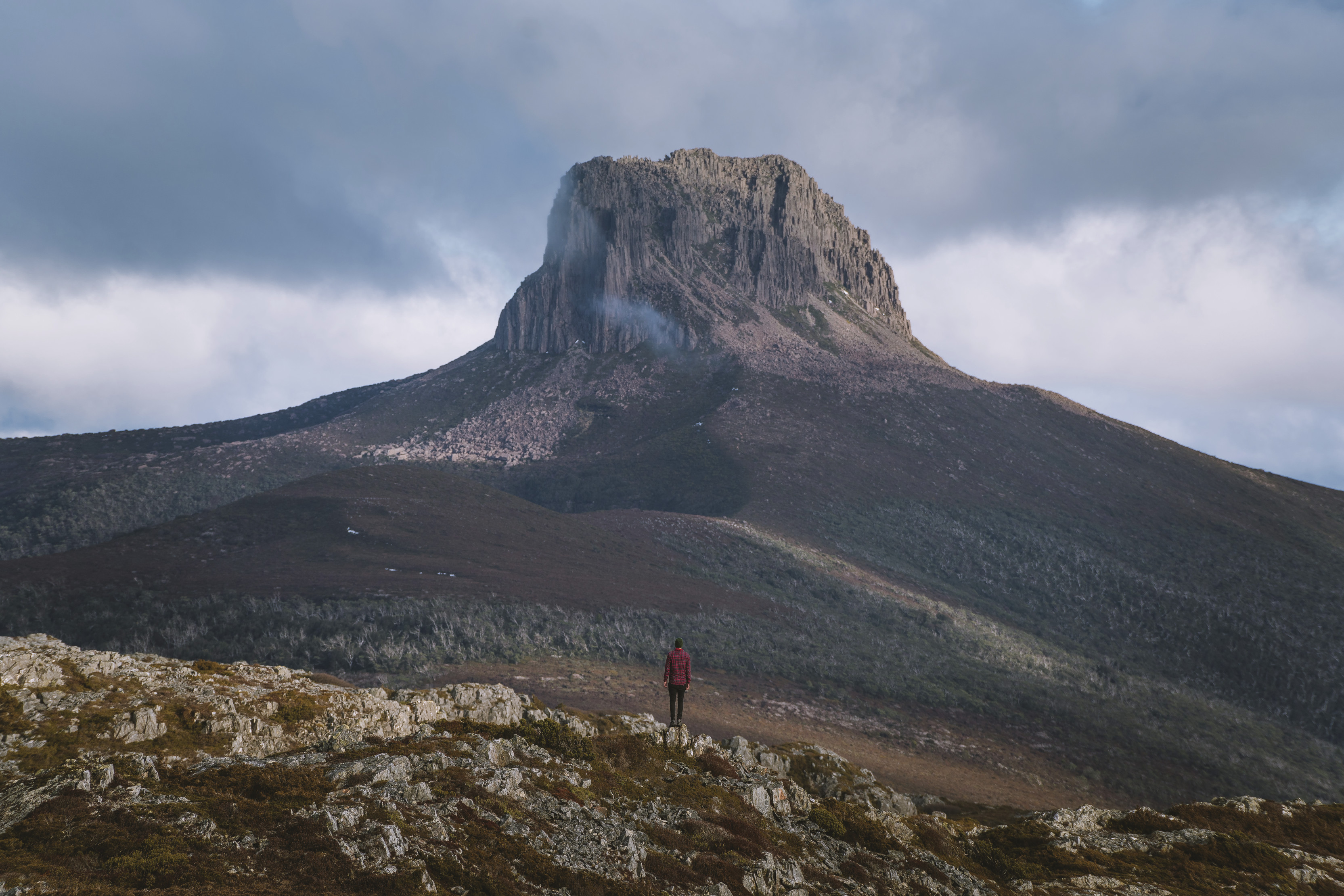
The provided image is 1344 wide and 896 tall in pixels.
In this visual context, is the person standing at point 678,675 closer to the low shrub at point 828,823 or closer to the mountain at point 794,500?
the low shrub at point 828,823

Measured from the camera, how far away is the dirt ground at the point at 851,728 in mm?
29469

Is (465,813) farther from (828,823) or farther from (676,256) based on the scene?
(676,256)

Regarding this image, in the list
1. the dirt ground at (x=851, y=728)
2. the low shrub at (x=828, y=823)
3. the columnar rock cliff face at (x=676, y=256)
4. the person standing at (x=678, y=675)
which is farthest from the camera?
the columnar rock cliff face at (x=676, y=256)

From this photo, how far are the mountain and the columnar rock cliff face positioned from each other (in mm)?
610

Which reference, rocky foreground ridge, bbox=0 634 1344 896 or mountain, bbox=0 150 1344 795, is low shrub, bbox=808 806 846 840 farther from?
mountain, bbox=0 150 1344 795

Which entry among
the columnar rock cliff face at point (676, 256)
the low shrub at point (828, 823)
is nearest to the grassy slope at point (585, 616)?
the low shrub at point (828, 823)

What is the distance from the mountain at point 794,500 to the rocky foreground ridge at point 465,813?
20906 mm

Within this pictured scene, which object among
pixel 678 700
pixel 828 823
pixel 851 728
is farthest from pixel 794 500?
pixel 828 823

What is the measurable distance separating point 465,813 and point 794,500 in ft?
252

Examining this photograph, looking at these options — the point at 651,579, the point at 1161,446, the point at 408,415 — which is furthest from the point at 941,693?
the point at 408,415

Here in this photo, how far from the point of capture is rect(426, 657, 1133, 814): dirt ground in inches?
1160

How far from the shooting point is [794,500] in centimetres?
8469

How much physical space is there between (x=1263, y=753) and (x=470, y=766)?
46.7 meters

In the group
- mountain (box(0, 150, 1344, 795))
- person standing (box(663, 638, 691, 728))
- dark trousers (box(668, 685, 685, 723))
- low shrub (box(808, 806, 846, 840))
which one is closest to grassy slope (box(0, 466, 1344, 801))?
mountain (box(0, 150, 1344, 795))
